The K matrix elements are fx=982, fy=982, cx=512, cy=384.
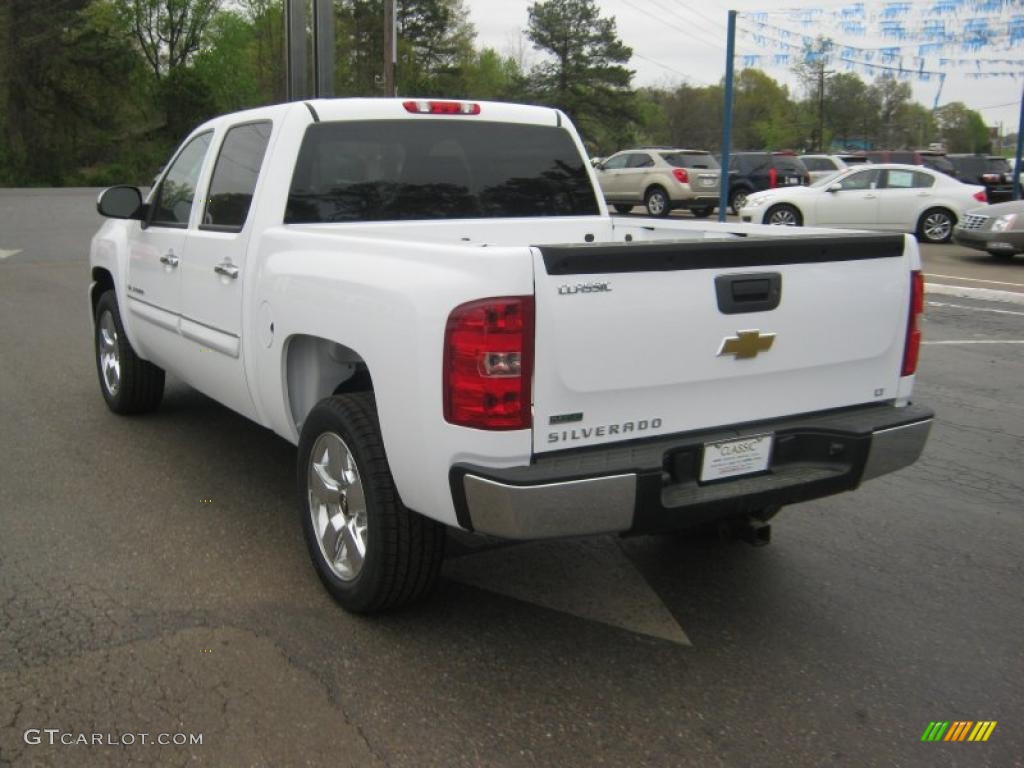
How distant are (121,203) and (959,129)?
108850 millimetres

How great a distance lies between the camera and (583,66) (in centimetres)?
6775

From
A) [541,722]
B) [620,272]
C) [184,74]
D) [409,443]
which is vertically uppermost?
[184,74]

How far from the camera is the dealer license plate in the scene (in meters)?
3.20

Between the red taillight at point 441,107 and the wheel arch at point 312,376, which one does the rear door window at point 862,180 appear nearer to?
the red taillight at point 441,107

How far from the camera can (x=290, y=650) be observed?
3301mm

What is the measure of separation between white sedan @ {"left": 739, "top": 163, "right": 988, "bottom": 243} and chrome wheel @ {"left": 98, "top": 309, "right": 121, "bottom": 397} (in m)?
15.4

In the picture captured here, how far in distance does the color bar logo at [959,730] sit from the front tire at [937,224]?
18.4 metres

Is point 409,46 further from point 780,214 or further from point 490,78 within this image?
point 780,214

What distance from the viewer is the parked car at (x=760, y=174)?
26.2 metres

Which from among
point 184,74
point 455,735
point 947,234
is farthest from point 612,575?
point 184,74

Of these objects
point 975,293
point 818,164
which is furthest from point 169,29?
point 975,293

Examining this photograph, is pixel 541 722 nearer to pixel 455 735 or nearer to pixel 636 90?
pixel 455 735

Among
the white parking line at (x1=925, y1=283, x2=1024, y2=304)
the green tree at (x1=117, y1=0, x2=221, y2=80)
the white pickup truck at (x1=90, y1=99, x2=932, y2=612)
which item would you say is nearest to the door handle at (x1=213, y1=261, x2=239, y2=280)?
the white pickup truck at (x1=90, y1=99, x2=932, y2=612)

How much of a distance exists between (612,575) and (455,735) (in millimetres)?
1343
